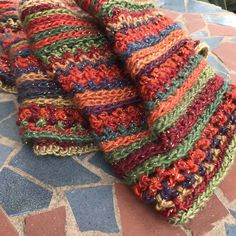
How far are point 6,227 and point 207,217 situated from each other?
1.22 ft

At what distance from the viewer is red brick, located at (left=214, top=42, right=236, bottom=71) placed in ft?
3.84

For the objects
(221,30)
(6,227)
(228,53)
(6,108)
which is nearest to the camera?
(6,227)

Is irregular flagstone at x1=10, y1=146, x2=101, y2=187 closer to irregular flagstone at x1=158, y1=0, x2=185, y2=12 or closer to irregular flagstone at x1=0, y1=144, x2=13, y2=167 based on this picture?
irregular flagstone at x1=0, y1=144, x2=13, y2=167

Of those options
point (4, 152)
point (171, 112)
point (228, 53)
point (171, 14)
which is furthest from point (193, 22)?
point (4, 152)

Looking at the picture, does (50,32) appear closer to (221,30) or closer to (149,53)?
(149,53)

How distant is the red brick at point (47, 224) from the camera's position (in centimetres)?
68

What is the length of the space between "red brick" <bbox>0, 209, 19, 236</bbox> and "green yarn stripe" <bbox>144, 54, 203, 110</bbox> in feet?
1.09

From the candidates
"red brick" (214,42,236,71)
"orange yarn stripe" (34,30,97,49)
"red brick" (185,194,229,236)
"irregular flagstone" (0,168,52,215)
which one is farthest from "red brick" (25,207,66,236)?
"red brick" (214,42,236,71)

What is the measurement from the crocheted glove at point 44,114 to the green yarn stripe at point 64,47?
5 centimetres

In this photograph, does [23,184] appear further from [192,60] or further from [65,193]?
[192,60]

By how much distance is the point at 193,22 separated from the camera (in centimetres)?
146

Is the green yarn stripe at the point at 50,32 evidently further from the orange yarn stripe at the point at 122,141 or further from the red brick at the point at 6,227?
the red brick at the point at 6,227

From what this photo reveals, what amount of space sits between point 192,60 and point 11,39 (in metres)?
0.48

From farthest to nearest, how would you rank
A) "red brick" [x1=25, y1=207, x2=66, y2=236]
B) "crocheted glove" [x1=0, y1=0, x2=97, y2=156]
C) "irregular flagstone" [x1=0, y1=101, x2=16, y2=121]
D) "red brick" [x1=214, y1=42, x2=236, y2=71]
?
"red brick" [x1=214, y1=42, x2=236, y2=71], "irregular flagstone" [x1=0, y1=101, x2=16, y2=121], "crocheted glove" [x1=0, y1=0, x2=97, y2=156], "red brick" [x1=25, y1=207, x2=66, y2=236]
